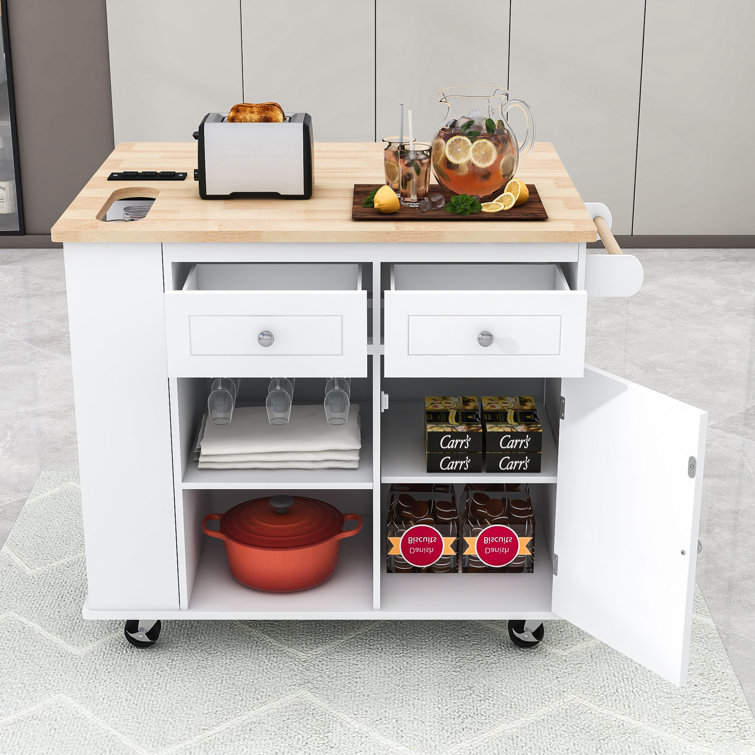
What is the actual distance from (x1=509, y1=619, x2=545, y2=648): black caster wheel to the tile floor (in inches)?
15.6

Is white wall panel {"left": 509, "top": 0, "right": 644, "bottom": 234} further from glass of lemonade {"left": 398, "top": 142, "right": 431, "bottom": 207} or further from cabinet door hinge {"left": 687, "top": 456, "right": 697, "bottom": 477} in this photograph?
cabinet door hinge {"left": 687, "top": 456, "right": 697, "bottom": 477}

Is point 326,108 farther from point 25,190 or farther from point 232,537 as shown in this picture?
point 232,537

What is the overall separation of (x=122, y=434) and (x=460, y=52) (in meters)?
3.15

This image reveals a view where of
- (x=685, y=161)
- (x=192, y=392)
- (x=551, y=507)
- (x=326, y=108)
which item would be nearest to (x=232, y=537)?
(x=192, y=392)

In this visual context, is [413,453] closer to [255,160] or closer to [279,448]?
[279,448]

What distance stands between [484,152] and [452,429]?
0.53 metres

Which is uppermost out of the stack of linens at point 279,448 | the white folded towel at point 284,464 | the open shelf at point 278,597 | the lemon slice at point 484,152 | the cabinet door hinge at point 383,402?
the lemon slice at point 484,152

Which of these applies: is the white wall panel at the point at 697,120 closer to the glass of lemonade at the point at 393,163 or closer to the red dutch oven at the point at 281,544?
the glass of lemonade at the point at 393,163

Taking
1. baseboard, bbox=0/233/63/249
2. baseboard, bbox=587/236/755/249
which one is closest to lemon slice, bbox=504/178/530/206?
baseboard, bbox=587/236/755/249

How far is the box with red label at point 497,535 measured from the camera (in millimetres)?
2350

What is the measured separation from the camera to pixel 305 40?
4.79 m

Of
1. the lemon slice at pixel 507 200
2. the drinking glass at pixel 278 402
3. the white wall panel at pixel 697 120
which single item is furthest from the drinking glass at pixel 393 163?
the white wall panel at pixel 697 120

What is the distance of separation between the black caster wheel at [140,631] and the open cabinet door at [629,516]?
0.81 m

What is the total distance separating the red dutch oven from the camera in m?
2.29
